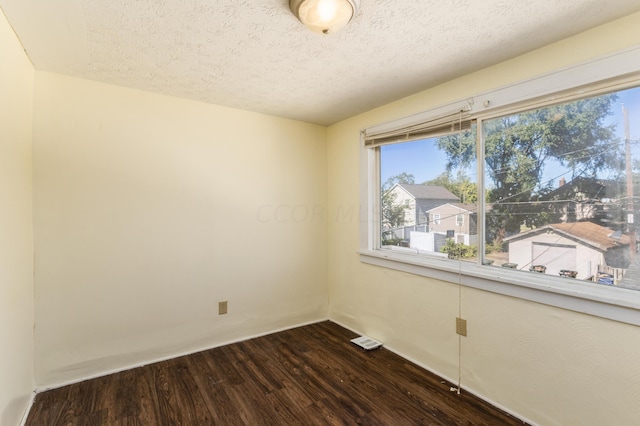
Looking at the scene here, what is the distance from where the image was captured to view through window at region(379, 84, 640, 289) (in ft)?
4.93

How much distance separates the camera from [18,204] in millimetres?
1703

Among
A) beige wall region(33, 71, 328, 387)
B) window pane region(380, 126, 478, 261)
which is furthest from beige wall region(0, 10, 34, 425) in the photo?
window pane region(380, 126, 478, 261)

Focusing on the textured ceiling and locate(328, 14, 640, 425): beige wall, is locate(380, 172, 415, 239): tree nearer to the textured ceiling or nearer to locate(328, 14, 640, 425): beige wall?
locate(328, 14, 640, 425): beige wall

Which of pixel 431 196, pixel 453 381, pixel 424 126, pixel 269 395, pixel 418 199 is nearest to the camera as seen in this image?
pixel 269 395

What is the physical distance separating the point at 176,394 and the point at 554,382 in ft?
7.61

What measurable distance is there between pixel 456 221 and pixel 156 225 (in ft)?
7.79

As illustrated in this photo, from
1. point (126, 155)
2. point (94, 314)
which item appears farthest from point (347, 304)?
point (126, 155)

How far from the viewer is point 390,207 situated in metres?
2.82

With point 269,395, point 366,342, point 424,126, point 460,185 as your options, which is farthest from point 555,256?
point 269,395

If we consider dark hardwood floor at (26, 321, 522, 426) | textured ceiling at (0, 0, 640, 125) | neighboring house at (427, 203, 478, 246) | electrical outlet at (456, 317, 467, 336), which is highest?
textured ceiling at (0, 0, 640, 125)

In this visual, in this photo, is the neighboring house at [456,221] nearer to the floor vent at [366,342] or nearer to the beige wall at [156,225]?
the floor vent at [366,342]

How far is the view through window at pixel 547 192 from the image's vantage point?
59.1 inches

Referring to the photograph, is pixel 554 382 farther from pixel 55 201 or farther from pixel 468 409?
pixel 55 201

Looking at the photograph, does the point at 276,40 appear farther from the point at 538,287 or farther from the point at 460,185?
the point at 538,287
